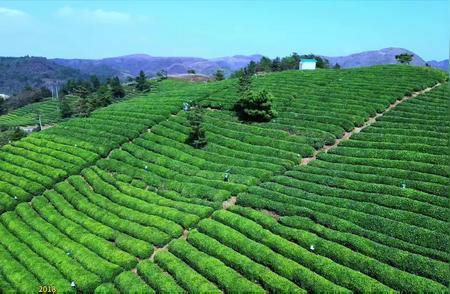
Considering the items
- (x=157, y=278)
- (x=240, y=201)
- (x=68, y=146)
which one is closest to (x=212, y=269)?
(x=157, y=278)

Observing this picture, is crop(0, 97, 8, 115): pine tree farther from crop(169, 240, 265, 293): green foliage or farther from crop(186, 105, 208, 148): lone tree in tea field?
crop(169, 240, 265, 293): green foliage

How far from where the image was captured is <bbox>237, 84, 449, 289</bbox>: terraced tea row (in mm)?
24156

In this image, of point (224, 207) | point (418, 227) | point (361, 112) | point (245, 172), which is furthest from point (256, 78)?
point (418, 227)

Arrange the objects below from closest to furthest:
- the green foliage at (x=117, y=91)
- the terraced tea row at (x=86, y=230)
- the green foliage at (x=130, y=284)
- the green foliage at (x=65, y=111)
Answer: the green foliage at (x=130, y=284), the terraced tea row at (x=86, y=230), the green foliage at (x=65, y=111), the green foliage at (x=117, y=91)

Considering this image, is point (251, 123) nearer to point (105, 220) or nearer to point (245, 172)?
point (245, 172)

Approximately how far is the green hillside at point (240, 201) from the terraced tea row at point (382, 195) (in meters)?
0.10

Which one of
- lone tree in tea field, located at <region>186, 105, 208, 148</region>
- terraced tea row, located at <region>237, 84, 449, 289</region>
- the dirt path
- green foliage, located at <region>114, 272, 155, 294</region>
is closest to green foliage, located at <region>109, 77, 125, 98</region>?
lone tree in tea field, located at <region>186, 105, 208, 148</region>

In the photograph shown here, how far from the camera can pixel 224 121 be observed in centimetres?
4938

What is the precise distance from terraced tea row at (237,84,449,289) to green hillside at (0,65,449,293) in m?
0.10

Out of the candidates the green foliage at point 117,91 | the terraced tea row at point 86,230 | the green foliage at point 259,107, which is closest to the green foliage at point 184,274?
the terraced tea row at point 86,230

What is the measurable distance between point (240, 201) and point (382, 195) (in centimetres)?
1073

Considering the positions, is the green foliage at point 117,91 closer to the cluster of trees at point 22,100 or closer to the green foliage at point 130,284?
the cluster of trees at point 22,100

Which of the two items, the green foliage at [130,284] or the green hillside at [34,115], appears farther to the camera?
the green hillside at [34,115]

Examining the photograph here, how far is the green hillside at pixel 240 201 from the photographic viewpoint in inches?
950
